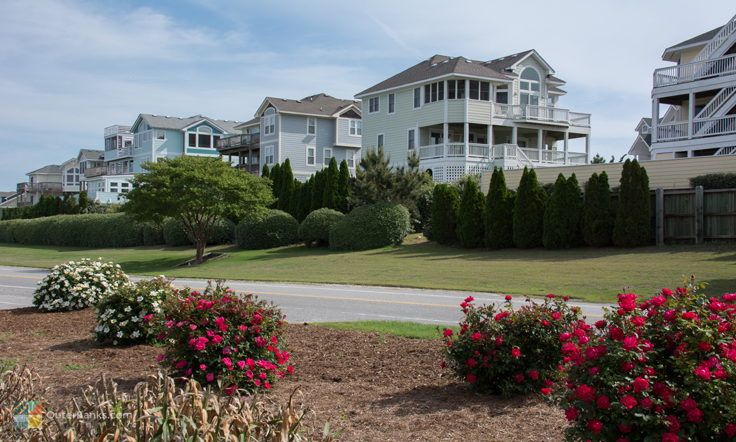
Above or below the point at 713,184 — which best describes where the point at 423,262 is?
below

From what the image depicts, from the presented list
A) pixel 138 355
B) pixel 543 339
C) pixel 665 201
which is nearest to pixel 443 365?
pixel 543 339

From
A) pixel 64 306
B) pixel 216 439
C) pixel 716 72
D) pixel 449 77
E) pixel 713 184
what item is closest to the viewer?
pixel 216 439

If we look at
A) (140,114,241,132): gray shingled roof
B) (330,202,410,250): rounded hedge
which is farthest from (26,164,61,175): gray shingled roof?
(330,202,410,250): rounded hedge

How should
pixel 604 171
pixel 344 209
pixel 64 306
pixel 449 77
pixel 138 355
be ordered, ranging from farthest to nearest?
pixel 449 77, pixel 344 209, pixel 604 171, pixel 64 306, pixel 138 355

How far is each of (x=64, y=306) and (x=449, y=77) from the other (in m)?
34.7

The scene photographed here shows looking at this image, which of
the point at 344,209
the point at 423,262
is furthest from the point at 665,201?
the point at 344,209

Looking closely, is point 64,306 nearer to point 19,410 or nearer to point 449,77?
point 19,410

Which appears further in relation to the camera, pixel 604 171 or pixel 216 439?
pixel 604 171

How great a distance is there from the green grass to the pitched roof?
3443cm

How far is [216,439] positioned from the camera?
3234 millimetres

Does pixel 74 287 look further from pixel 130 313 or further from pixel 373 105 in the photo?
pixel 373 105

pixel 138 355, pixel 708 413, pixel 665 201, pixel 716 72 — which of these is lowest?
pixel 138 355

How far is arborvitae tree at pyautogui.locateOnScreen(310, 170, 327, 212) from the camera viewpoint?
39875 mm

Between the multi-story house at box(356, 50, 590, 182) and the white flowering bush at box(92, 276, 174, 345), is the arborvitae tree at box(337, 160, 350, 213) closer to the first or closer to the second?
the multi-story house at box(356, 50, 590, 182)
